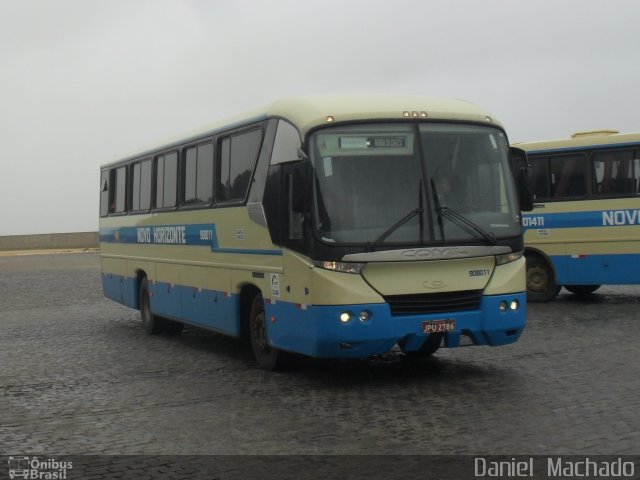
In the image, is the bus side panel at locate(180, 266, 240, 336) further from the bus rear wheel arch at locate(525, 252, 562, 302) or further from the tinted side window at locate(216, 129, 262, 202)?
the bus rear wheel arch at locate(525, 252, 562, 302)

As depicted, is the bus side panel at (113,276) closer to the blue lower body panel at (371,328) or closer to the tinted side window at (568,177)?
the blue lower body panel at (371,328)

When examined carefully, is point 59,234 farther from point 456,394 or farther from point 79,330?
point 456,394

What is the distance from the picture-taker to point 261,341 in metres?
11.7

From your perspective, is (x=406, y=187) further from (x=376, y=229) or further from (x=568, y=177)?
(x=568, y=177)

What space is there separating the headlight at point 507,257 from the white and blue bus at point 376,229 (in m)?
0.02

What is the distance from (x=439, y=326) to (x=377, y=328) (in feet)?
2.18

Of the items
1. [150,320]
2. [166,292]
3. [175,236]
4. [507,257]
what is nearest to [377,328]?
[507,257]

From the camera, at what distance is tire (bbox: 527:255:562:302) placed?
19125 mm

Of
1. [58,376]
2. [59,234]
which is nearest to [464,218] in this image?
[58,376]

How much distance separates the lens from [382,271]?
9836 millimetres

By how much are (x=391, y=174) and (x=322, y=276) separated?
4.10 feet

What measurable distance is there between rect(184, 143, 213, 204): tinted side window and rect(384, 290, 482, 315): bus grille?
13.0 feet
